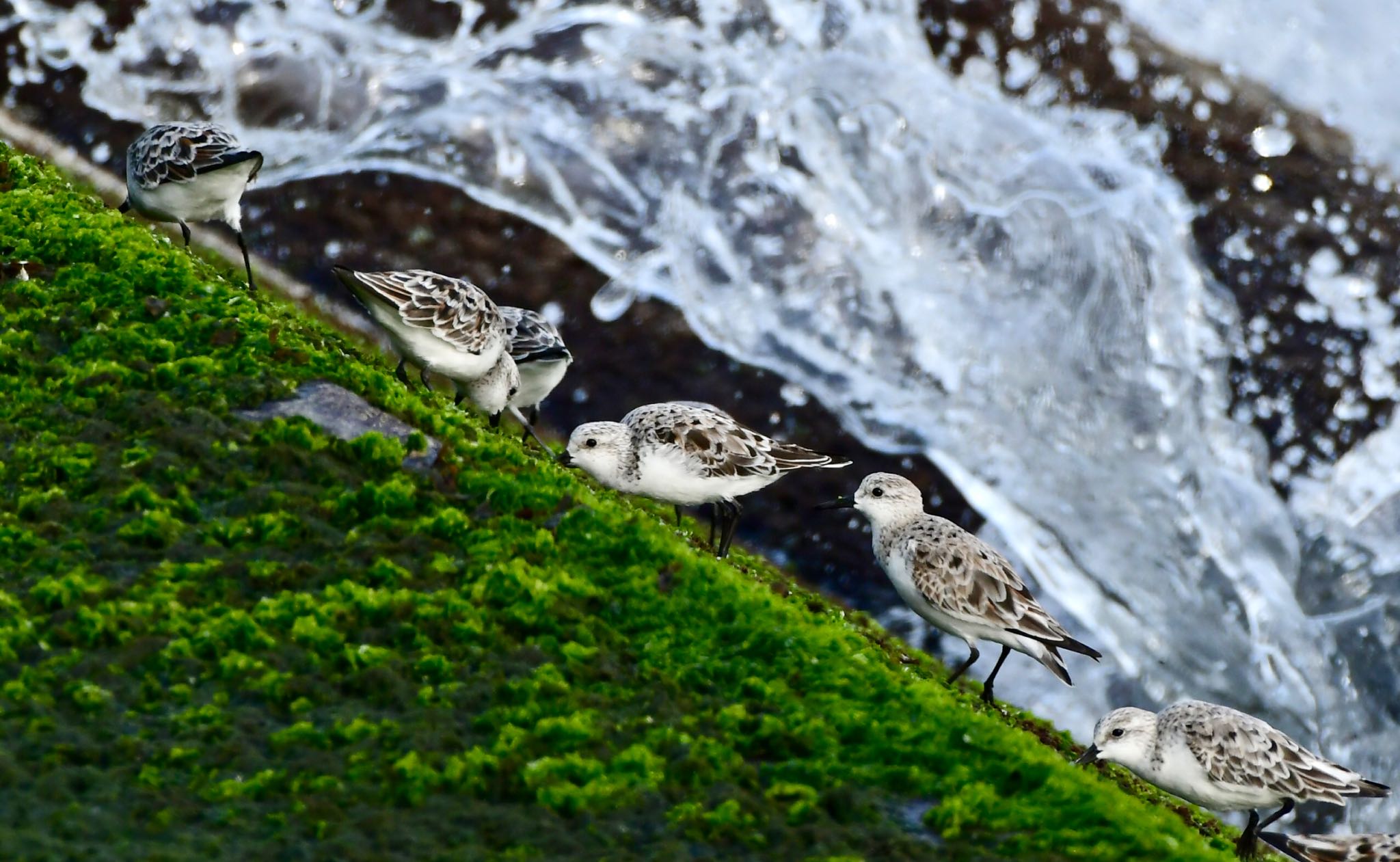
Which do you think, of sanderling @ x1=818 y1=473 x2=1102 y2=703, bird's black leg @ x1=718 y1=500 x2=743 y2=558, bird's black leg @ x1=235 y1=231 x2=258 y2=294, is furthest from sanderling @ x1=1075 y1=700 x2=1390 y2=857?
bird's black leg @ x1=235 y1=231 x2=258 y2=294

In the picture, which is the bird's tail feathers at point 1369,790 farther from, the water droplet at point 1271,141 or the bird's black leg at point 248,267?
the water droplet at point 1271,141

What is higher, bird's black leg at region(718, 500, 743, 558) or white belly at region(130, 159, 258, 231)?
white belly at region(130, 159, 258, 231)

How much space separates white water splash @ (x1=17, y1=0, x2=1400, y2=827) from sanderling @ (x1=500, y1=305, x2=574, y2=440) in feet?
23.9

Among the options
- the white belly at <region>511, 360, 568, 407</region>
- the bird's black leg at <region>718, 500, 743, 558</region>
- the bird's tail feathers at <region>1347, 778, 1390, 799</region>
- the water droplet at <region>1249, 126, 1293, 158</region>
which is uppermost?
the water droplet at <region>1249, 126, 1293, 158</region>

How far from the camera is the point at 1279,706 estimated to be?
77.2 ft

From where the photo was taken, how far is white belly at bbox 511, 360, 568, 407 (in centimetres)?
1600

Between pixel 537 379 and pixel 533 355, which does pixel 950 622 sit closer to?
pixel 533 355

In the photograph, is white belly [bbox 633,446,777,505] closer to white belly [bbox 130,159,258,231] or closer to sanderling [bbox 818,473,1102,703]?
sanderling [bbox 818,473,1102,703]

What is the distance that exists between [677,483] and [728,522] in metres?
1.10

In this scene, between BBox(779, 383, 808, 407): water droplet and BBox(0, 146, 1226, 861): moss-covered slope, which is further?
BBox(779, 383, 808, 407): water droplet

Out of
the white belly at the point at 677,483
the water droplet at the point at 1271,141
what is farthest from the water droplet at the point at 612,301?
the water droplet at the point at 1271,141

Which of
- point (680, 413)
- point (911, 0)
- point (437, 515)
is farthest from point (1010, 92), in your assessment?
point (437, 515)

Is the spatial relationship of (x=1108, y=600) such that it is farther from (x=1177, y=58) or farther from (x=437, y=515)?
(x=437, y=515)

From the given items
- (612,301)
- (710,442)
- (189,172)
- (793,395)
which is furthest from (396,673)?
(612,301)
